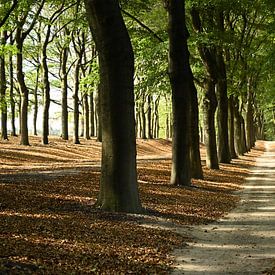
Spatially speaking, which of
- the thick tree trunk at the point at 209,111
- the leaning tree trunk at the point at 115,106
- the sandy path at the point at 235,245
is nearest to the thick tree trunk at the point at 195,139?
the thick tree trunk at the point at 209,111

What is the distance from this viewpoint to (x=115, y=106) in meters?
11.5

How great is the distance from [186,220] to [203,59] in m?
13.6

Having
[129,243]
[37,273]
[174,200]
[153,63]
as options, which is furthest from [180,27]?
[37,273]

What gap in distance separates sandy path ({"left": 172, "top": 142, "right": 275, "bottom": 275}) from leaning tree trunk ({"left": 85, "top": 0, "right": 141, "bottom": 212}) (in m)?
2.03

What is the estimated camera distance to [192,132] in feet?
69.5

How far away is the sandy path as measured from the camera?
7.79 m

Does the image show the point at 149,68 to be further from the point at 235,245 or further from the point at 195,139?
the point at 235,245

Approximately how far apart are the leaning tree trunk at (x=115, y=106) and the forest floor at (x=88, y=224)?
68cm

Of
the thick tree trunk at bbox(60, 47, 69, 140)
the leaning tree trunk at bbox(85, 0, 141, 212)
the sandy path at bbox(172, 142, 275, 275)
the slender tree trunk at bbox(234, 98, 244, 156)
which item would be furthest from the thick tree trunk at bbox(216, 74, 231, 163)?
the leaning tree trunk at bbox(85, 0, 141, 212)

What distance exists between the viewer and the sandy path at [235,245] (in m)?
7.79

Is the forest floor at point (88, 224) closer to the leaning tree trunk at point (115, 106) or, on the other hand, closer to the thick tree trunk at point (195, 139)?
the leaning tree trunk at point (115, 106)

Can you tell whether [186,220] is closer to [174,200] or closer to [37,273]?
[174,200]

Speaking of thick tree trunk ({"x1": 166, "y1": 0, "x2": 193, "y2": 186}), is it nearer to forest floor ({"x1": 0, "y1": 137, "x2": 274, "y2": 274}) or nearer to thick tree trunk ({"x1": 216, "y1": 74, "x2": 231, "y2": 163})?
forest floor ({"x1": 0, "y1": 137, "x2": 274, "y2": 274})

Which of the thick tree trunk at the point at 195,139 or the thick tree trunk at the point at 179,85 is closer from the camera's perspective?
the thick tree trunk at the point at 179,85
